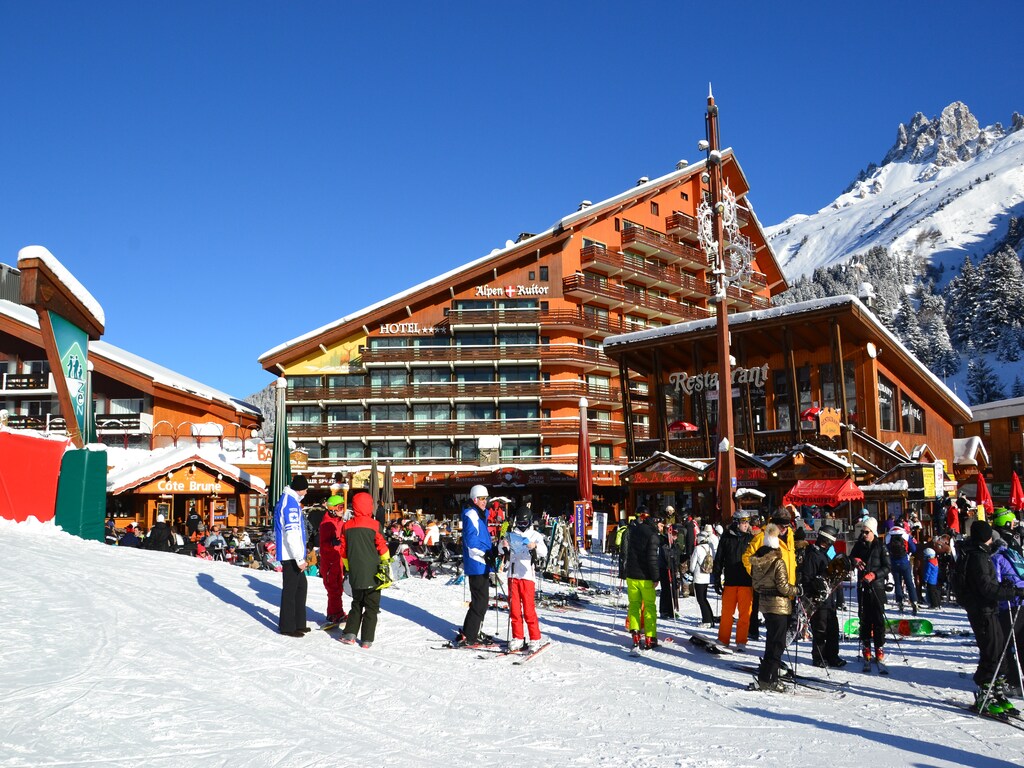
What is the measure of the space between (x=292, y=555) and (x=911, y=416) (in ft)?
91.4

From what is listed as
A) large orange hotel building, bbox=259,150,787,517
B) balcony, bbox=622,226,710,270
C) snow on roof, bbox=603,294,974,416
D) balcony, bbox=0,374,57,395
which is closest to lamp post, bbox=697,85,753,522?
snow on roof, bbox=603,294,974,416

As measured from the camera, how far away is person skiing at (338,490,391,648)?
8945 mm

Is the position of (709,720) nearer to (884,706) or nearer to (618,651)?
(884,706)

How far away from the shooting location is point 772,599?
797 cm

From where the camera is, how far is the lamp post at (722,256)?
52.6 ft

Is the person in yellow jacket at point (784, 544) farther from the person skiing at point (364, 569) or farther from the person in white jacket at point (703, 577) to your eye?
the person skiing at point (364, 569)

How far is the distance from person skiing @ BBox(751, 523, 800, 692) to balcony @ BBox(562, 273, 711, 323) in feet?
135

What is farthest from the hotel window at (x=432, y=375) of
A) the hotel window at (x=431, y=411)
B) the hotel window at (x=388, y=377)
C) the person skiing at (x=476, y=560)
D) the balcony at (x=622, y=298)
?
the person skiing at (x=476, y=560)

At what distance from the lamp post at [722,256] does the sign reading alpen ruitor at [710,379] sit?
10.1 meters

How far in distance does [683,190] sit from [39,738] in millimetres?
54656

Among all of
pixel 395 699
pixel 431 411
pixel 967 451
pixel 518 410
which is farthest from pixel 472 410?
pixel 395 699

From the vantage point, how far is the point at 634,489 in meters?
30.8

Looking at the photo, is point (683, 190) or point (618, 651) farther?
point (683, 190)

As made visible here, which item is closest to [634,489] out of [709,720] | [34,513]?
[34,513]
